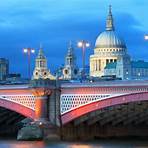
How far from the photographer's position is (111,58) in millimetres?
165000

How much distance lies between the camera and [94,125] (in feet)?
210

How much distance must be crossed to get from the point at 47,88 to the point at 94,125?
18.2 ft

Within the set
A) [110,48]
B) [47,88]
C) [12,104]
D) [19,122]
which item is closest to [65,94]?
[47,88]

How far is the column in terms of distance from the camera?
203 feet

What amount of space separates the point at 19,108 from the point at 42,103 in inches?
141

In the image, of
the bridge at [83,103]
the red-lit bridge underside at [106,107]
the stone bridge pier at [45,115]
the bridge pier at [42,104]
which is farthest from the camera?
the bridge pier at [42,104]

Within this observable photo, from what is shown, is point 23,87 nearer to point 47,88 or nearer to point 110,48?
point 47,88

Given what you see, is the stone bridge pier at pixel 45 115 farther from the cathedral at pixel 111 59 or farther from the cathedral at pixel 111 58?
the cathedral at pixel 111 58

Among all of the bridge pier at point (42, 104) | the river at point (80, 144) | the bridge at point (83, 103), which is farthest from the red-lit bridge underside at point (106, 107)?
the river at point (80, 144)

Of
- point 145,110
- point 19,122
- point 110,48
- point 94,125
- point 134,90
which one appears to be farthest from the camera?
point 110,48

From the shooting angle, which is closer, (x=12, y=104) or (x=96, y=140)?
(x=96, y=140)

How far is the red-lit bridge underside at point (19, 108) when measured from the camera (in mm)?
64244

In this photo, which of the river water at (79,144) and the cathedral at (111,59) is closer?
the river water at (79,144)

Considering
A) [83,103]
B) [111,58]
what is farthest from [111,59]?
[83,103]
